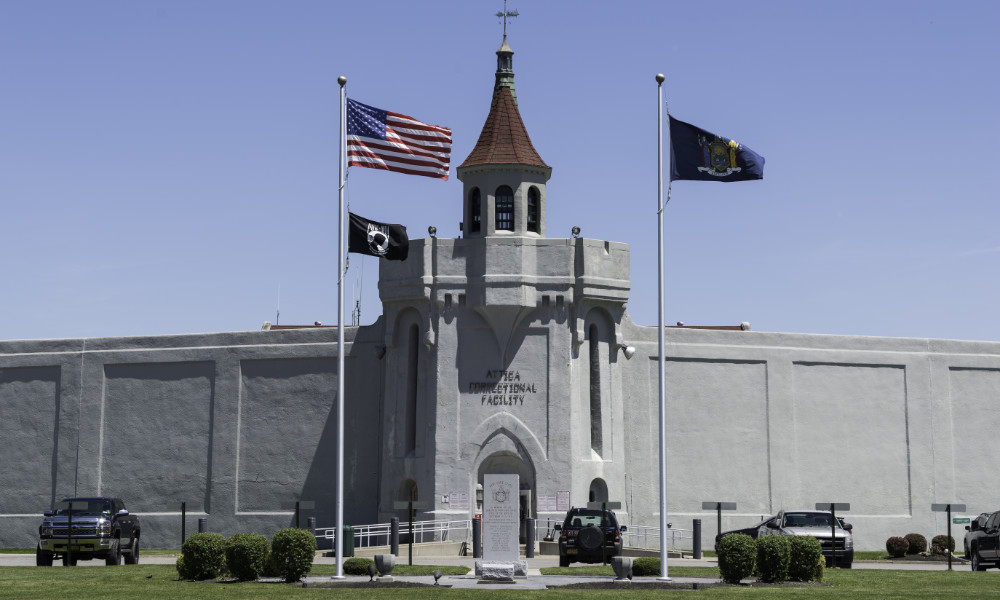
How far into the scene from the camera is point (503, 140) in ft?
168

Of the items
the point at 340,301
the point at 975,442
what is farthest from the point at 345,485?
the point at 975,442

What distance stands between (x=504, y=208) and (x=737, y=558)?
2306 cm

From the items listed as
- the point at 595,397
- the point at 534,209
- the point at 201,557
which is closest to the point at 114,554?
the point at 201,557

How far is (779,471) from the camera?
5462 centimetres

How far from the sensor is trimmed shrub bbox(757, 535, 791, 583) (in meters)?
30.6

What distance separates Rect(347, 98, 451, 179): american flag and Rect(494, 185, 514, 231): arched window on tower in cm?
1585

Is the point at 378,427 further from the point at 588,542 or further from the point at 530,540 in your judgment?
the point at 588,542

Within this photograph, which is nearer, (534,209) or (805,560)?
(805,560)

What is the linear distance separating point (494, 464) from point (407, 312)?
22.3ft

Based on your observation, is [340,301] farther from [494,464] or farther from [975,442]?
[975,442]

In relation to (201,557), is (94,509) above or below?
above

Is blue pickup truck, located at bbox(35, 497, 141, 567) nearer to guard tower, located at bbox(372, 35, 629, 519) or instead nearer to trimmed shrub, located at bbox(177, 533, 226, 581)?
trimmed shrub, located at bbox(177, 533, 226, 581)

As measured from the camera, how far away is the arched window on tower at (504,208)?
50719mm

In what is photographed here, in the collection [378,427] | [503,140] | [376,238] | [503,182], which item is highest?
[503,140]
